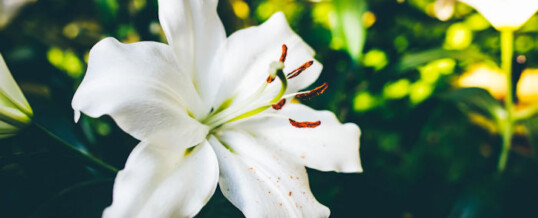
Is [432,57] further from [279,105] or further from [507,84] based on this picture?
[279,105]

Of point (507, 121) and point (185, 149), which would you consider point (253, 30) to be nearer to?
point (185, 149)

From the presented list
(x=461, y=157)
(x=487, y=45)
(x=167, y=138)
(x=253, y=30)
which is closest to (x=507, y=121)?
(x=461, y=157)

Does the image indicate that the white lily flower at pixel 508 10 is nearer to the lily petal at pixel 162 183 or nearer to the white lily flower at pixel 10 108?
the lily petal at pixel 162 183

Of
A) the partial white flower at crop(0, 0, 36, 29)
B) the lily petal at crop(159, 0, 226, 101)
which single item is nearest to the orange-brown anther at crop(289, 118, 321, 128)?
the lily petal at crop(159, 0, 226, 101)

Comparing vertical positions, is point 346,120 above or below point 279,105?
below

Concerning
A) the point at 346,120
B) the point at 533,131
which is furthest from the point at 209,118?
the point at 533,131

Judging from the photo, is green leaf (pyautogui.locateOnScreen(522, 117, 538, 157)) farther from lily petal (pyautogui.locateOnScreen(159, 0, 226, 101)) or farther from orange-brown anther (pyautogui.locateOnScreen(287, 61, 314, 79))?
lily petal (pyautogui.locateOnScreen(159, 0, 226, 101))
